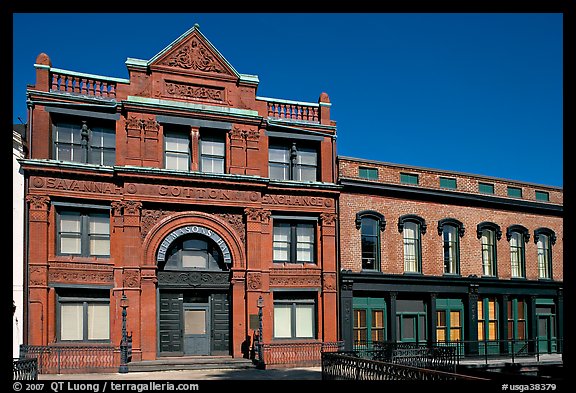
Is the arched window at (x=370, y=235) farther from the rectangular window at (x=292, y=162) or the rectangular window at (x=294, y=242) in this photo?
the rectangular window at (x=292, y=162)

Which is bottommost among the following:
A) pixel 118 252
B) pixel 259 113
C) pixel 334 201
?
pixel 118 252

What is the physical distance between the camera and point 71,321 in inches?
999

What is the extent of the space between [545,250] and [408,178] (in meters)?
10.8

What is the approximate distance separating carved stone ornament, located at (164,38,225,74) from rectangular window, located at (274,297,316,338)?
11.1m

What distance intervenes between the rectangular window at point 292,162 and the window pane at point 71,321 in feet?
34.1

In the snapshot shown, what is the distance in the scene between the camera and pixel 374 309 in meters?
30.7

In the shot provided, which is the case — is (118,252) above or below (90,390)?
above

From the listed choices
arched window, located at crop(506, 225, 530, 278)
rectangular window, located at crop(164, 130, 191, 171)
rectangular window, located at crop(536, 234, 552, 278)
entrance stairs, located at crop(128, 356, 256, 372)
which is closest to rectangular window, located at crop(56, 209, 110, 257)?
rectangular window, located at crop(164, 130, 191, 171)

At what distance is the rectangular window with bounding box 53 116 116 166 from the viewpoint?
26.3 m

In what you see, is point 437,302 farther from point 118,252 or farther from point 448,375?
point 448,375

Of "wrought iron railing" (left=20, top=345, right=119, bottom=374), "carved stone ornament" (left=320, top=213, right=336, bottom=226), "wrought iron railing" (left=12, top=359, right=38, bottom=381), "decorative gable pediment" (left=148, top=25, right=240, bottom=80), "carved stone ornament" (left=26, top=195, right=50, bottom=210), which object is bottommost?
"wrought iron railing" (left=20, top=345, right=119, bottom=374)

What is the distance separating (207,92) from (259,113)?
2650 mm

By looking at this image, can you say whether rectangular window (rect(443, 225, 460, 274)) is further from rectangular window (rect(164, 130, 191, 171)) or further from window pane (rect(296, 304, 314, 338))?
rectangular window (rect(164, 130, 191, 171))
